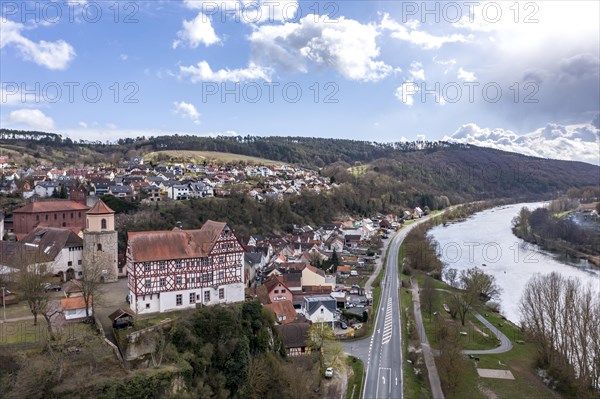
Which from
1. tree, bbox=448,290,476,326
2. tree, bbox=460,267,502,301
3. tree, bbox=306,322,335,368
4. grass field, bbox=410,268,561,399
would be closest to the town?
tree, bbox=306,322,335,368

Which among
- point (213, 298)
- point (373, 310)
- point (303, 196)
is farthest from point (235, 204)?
point (213, 298)

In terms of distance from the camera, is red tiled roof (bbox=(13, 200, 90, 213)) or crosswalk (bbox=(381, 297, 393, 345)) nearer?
crosswalk (bbox=(381, 297, 393, 345))

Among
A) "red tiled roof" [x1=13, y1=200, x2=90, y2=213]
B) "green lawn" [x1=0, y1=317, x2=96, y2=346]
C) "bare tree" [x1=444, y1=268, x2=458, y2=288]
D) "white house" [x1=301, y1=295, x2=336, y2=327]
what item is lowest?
"bare tree" [x1=444, y1=268, x2=458, y2=288]

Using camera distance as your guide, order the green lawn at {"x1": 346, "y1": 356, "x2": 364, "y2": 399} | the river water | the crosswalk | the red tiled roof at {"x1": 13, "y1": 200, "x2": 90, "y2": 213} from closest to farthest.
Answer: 1. the green lawn at {"x1": 346, "y1": 356, "x2": 364, "y2": 399}
2. the crosswalk
3. the red tiled roof at {"x1": 13, "y1": 200, "x2": 90, "y2": 213}
4. the river water

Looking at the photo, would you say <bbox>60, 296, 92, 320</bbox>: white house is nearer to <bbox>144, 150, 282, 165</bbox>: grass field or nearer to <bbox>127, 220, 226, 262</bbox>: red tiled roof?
<bbox>127, 220, 226, 262</bbox>: red tiled roof

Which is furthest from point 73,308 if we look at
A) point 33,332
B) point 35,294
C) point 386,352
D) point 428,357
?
point 428,357
